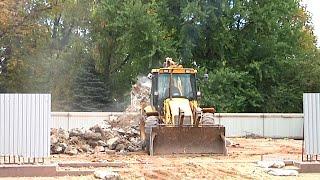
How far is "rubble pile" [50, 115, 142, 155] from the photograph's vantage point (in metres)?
20.4

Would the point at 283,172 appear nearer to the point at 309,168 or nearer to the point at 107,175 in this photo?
the point at 309,168

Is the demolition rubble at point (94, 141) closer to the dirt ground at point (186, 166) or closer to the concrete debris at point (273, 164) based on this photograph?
the dirt ground at point (186, 166)

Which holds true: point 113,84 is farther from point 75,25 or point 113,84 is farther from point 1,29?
point 1,29

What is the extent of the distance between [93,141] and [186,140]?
3.98 meters

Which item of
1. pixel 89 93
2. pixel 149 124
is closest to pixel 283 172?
pixel 149 124

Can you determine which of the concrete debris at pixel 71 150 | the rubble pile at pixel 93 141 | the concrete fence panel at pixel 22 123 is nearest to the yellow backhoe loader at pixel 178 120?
the rubble pile at pixel 93 141

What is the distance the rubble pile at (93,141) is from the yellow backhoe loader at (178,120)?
0.86 metres

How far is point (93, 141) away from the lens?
2170cm

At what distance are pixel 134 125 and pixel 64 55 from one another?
20.3m

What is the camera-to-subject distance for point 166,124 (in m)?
19.5

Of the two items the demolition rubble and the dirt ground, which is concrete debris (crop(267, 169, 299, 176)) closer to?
the dirt ground

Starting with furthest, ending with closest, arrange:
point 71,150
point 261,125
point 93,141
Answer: point 261,125, point 93,141, point 71,150

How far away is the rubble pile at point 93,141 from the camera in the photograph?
66.9 feet

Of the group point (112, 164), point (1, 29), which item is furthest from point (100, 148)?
point (1, 29)
